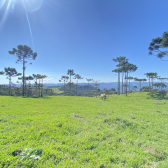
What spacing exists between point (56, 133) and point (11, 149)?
214 centimetres

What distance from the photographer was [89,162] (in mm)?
3268

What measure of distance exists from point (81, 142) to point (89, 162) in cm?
127

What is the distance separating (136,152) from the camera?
3.93m

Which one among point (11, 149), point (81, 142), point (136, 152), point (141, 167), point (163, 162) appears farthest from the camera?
point (81, 142)

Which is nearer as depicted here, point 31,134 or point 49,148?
point 49,148

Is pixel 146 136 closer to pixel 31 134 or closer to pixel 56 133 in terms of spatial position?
pixel 56 133

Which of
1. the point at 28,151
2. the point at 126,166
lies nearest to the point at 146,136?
the point at 126,166

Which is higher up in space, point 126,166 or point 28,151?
point 28,151

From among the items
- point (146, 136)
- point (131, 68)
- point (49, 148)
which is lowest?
point (146, 136)

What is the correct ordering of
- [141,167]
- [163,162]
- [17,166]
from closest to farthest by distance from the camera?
[17,166] → [141,167] → [163,162]

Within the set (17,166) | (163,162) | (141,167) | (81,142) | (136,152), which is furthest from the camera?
(81,142)

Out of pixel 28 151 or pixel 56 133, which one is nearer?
pixel 28 151

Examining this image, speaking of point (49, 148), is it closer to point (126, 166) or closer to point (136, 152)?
point (126, 166)

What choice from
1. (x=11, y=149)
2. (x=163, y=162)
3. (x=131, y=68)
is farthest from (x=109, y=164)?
(x=131, y=68)
